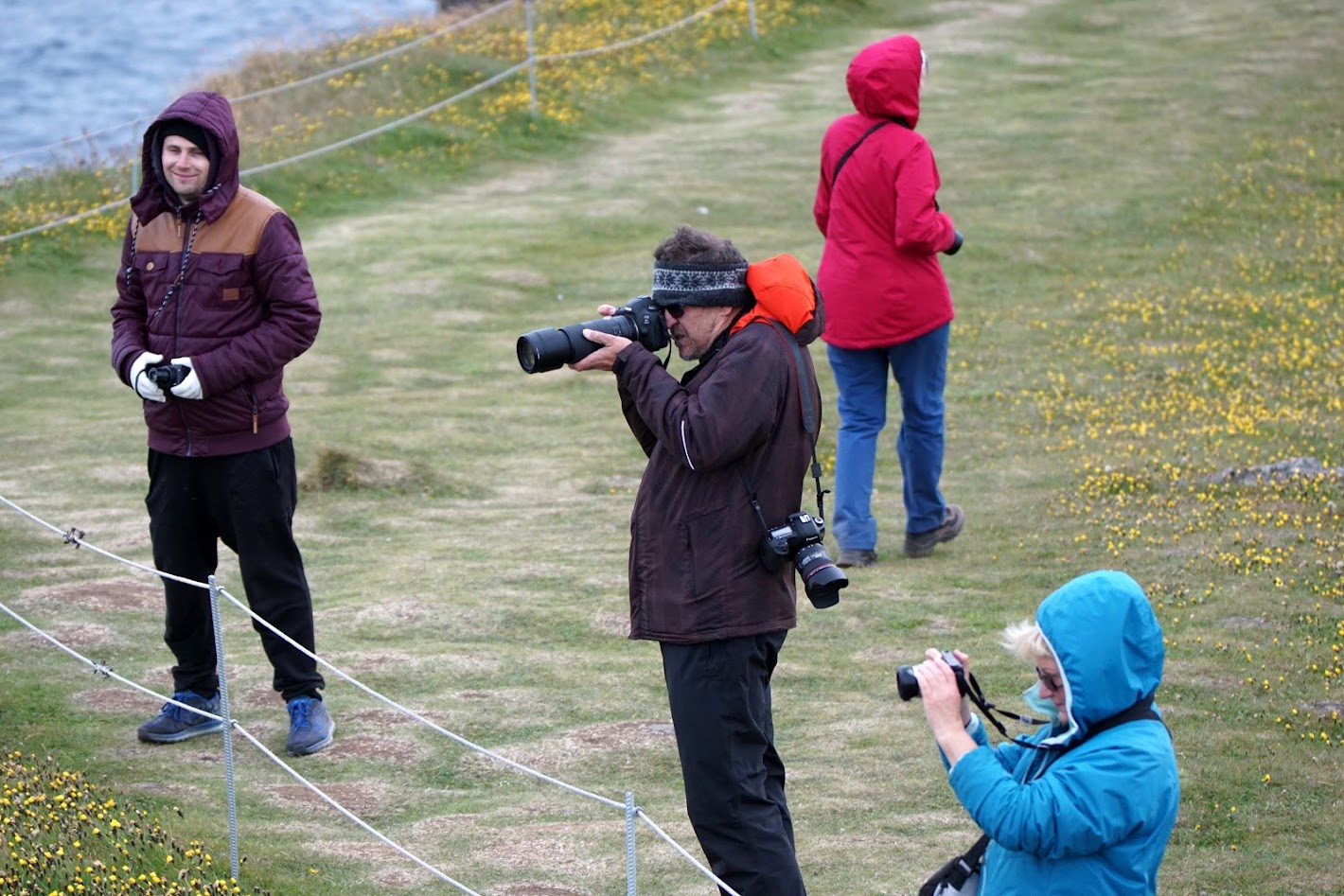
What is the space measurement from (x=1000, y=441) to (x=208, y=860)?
680cm

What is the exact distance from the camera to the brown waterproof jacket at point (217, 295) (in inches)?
225

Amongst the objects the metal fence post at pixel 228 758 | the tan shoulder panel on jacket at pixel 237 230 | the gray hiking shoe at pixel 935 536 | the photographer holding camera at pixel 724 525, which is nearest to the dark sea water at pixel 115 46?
the gray hiking shoe at pixel 935 536

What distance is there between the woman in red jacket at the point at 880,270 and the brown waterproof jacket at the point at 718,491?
135 inches

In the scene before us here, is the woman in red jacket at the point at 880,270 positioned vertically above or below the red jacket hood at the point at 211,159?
below

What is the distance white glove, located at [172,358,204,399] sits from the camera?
5.62 meters

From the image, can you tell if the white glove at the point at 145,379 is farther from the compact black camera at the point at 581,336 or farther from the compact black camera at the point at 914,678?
the compact black camera at the point at 914,678

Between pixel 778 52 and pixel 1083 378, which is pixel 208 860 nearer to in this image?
pixel 1083 378

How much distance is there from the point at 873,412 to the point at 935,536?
845 millimetres

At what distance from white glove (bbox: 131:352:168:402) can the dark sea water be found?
21.3 m

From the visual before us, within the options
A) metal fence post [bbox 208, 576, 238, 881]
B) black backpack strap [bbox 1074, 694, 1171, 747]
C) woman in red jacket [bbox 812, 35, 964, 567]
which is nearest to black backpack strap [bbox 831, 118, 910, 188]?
woman in red jacket [bbox 812, 35, 964, 567]

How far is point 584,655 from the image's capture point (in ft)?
23.5

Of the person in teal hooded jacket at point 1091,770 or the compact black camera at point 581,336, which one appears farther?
the compact black camera at point 581,336

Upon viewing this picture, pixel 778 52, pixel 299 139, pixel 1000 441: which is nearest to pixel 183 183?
pixel 1000 441

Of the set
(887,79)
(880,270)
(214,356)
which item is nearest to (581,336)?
(214,356)
